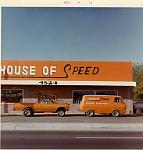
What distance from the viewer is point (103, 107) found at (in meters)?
13.2

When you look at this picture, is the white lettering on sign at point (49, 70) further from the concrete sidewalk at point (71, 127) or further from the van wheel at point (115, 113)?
the van wheel at point (115, 113)

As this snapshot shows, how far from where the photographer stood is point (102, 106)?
1351cm

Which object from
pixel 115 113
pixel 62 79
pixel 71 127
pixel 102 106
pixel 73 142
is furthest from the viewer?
pixel 102 106

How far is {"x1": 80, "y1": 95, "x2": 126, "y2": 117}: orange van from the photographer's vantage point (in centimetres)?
1185

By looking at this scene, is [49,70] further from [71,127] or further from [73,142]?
[73,142]

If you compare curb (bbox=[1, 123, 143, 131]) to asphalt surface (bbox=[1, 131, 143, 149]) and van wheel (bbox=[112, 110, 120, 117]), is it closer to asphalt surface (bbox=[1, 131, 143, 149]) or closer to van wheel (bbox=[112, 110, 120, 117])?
van wheel (bbox=[112, 110, 120, 117])

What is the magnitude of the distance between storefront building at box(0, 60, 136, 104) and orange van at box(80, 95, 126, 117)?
10.5 inches

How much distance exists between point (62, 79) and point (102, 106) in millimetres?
4906

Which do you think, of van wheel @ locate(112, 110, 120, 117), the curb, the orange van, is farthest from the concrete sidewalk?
van wheel @ locate(112, 110, 120, 117)

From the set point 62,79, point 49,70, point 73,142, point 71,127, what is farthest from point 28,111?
point 73,142

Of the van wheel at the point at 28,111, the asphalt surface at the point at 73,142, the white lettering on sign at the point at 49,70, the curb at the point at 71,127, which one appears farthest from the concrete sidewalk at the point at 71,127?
the asphalt surface at the point at 73,142

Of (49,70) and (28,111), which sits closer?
(49,70)

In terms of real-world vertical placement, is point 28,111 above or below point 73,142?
above

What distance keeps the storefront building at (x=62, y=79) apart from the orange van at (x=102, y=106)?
0.88 ft
